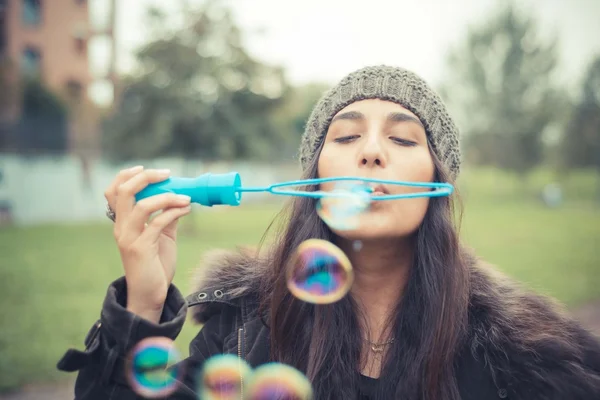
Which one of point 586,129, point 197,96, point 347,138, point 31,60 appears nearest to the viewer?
point 347,138

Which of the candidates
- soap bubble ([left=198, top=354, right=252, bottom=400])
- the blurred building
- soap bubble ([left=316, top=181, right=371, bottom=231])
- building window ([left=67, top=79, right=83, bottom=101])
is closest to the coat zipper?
soap bubble ([left=198, top=354, right=252, bottom=400])

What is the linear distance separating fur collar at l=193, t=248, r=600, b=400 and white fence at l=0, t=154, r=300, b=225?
14.7 m

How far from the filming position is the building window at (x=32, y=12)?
2725 centimetres

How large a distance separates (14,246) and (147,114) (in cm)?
577

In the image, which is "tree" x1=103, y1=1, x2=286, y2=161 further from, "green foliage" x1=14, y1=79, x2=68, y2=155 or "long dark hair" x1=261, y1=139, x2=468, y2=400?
"long dark hair" x1=261, y1=139, x2=468, y2=400

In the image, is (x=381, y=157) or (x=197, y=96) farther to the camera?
(x=197, y=96)

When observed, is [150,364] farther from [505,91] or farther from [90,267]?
[505,91]

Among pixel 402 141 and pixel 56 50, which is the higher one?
pixel 56 50

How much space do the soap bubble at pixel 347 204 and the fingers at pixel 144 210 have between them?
50cm

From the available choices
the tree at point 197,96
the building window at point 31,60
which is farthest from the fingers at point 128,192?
the building window at point 31,60

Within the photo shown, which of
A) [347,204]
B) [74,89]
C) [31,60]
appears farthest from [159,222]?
[74,89]

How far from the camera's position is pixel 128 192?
1469 mm

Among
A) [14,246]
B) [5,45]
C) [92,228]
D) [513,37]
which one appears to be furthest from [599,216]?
[5,45]

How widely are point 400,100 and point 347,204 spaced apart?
23.2 inches
